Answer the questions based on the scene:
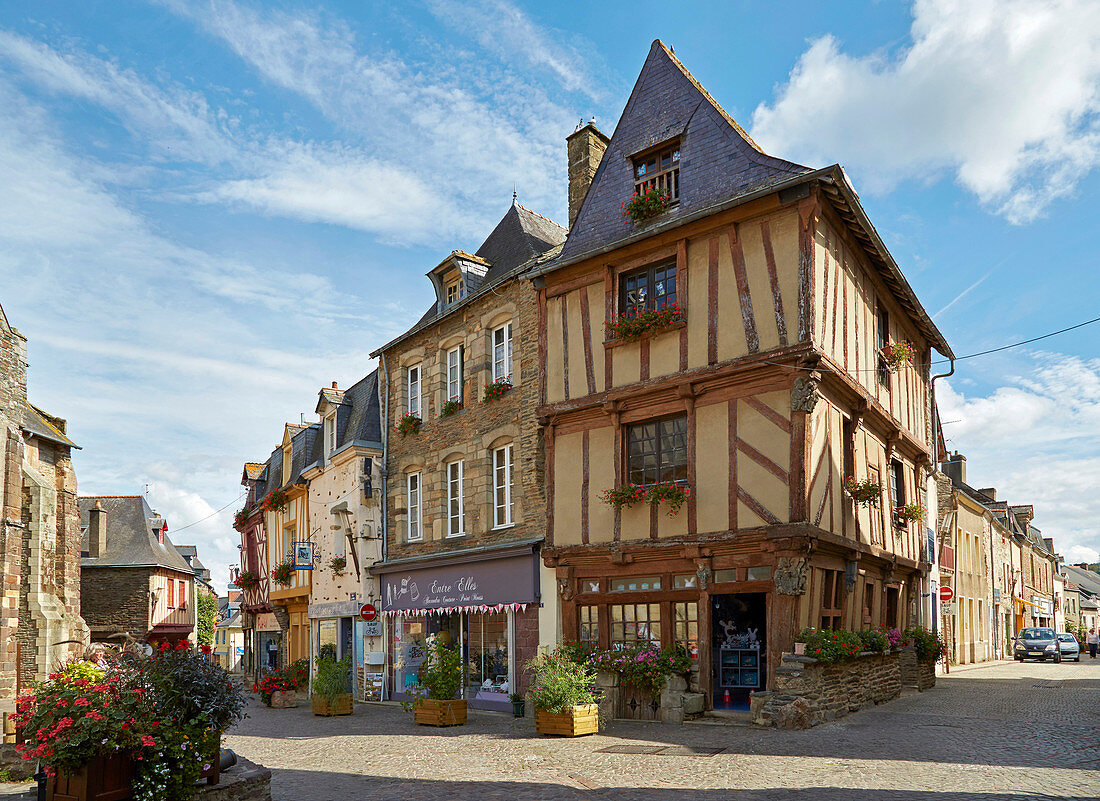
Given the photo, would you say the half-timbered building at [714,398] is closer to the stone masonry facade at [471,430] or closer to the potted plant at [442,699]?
the stone masonry facade at [471,430]

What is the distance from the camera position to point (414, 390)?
64.7ft

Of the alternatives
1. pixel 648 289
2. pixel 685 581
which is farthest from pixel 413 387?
pixel 685 581

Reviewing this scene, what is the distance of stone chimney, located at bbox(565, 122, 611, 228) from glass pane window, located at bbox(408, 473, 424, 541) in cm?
630

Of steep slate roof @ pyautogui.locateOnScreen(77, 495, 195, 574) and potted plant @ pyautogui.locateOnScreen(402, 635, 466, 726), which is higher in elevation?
steep slate roof @ pyautogui.locateOnScreen(77, 495, 195, 574)

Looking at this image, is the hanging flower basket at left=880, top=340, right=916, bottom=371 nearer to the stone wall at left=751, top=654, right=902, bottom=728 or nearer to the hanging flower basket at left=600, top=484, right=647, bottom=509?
the hanging flower basket at left=600, top=484, right=647, bottom=509

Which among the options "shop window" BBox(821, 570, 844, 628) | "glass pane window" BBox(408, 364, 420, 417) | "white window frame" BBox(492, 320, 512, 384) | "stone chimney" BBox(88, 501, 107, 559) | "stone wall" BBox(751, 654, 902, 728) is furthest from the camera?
"stone chimney" BBox(88, 501, 107, 559)

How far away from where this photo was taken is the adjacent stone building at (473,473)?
1556 cm

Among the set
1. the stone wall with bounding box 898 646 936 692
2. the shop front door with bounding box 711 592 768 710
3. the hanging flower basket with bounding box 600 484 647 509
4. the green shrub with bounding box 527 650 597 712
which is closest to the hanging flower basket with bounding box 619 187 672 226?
the hanging flower basket with bounding box 600 484 647 509

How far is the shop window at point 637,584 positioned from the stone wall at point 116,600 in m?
22.8

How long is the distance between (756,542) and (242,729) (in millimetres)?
8777

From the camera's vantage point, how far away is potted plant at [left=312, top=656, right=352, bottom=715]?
53.2ft

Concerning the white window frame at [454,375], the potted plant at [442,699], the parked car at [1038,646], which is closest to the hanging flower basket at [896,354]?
the white window frame at [454,375]

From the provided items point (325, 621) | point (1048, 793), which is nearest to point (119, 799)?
point (1048, 793)

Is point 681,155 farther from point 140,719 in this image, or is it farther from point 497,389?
point 140,719
